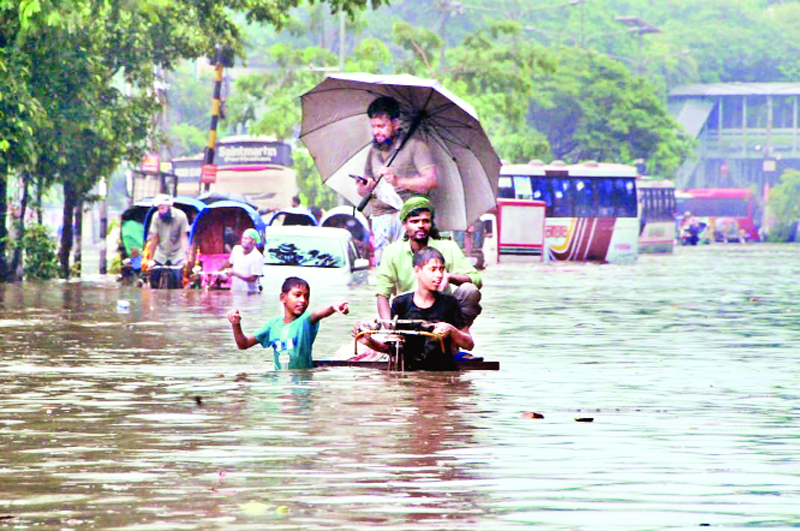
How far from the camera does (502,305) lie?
1096 inches

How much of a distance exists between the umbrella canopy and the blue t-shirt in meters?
2.59

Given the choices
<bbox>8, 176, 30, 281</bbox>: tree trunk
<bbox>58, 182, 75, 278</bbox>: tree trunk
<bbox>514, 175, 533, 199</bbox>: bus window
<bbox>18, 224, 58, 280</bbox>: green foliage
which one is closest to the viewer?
<bbox>8, 176, 30, 281</bbox>: tree trunk

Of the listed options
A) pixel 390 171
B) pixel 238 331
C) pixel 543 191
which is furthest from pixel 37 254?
pixel 543 191

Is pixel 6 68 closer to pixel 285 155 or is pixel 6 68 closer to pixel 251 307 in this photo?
pixel 251 307

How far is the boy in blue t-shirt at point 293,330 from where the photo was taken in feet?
46.1

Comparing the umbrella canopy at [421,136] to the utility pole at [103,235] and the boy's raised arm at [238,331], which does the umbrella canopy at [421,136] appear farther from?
the utility pole at [103,235]

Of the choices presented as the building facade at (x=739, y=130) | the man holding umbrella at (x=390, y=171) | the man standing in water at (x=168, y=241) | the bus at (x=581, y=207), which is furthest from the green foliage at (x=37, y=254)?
the building facade at (x=739, y=130)

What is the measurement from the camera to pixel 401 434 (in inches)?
420

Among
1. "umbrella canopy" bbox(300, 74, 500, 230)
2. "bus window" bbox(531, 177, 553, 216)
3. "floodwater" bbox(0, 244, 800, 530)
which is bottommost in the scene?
"floodwater" bbox(0, 244, 800, 530)

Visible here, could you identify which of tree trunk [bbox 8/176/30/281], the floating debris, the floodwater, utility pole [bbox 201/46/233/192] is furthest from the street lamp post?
the floating debris

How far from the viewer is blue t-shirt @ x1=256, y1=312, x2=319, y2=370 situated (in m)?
14.3

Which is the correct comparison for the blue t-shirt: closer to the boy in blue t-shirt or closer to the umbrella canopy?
the boy in blue t-shirt

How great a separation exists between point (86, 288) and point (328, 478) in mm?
24139

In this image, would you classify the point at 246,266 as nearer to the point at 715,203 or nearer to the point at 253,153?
the point at 253,153
